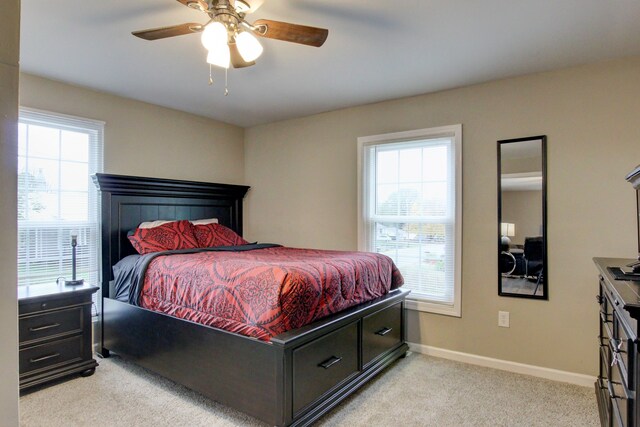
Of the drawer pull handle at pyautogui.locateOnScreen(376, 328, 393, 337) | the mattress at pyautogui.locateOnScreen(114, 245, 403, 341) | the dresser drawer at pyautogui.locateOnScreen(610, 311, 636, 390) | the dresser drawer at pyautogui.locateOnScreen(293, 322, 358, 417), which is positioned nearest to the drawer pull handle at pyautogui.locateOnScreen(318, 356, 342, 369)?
the dresser drawer at pyautogui.locateOnScreen(293, 322, 358, 417)

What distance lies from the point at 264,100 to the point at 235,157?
1220 mm

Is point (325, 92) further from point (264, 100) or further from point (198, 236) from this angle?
point (198, 236)

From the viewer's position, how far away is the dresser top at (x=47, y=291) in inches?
102

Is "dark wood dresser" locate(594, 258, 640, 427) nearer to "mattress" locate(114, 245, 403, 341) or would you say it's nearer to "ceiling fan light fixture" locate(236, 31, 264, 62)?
"mattress" locate(114, 245, 403, 341)

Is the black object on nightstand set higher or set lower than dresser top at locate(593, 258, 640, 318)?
lower

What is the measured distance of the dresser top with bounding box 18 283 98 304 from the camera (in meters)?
2.58

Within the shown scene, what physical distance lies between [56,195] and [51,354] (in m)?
1.28

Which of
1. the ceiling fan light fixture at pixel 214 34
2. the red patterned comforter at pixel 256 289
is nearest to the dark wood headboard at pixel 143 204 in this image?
the red patterned comforter at pixel 256 289

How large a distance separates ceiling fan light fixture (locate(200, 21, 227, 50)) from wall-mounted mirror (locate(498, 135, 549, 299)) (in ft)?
7.67

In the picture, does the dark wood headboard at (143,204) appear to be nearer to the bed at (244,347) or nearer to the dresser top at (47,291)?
the bed at (244,347)

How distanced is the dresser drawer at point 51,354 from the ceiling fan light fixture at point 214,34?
7.92 ft

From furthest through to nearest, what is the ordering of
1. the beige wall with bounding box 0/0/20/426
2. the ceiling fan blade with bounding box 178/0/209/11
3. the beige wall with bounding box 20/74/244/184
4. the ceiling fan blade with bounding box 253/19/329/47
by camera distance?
the beige wall with bounding box 20/74/244/184 → the ceiling fan blade with bounding box 253/19/329/47 → the ceiling fan blade with bounding box 178/0/209/11 → the beige wall with bounding box 0/0/20/426

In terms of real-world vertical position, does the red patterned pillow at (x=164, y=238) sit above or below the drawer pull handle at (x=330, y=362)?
above

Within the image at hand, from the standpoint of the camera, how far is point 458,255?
324 centimetres
